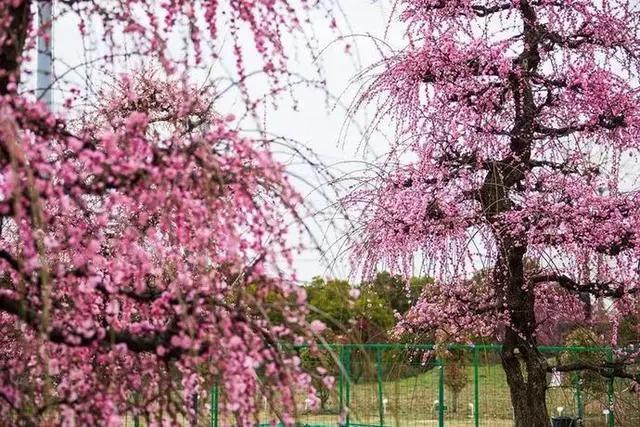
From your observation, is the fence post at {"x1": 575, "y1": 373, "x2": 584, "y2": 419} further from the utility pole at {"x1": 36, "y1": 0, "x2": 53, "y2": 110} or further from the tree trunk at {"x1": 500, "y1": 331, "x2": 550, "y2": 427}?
the utility pole at {"x1": 36, "y1": 0, "x2": 53, "y2": 110}

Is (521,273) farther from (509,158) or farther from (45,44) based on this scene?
(45,44)

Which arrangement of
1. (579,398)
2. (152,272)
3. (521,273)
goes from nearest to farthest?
(152,272) → (521,273) → (579,398)

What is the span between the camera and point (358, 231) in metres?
7.34

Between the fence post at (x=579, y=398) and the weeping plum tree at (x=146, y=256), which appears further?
the fence post at (x=579, y=398)

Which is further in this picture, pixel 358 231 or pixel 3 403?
pixel 358 231

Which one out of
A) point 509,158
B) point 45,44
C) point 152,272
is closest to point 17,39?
point 45,44

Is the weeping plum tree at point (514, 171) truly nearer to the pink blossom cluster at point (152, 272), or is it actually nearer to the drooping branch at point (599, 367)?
the drooping branch at point (599, 367)

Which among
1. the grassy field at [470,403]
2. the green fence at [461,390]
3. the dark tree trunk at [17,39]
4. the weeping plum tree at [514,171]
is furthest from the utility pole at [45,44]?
the grassy field at [470,403]

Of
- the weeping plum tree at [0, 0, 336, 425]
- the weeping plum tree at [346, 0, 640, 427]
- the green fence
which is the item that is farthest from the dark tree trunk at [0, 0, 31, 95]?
the green fence

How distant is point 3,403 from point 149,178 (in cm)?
90

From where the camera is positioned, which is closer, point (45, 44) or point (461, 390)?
point (45, 44)

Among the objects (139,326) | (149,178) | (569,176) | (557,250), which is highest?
(569,176)

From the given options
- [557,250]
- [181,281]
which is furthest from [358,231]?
[181,281]

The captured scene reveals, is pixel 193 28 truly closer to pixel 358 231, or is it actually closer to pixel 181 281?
pixel 181 281
